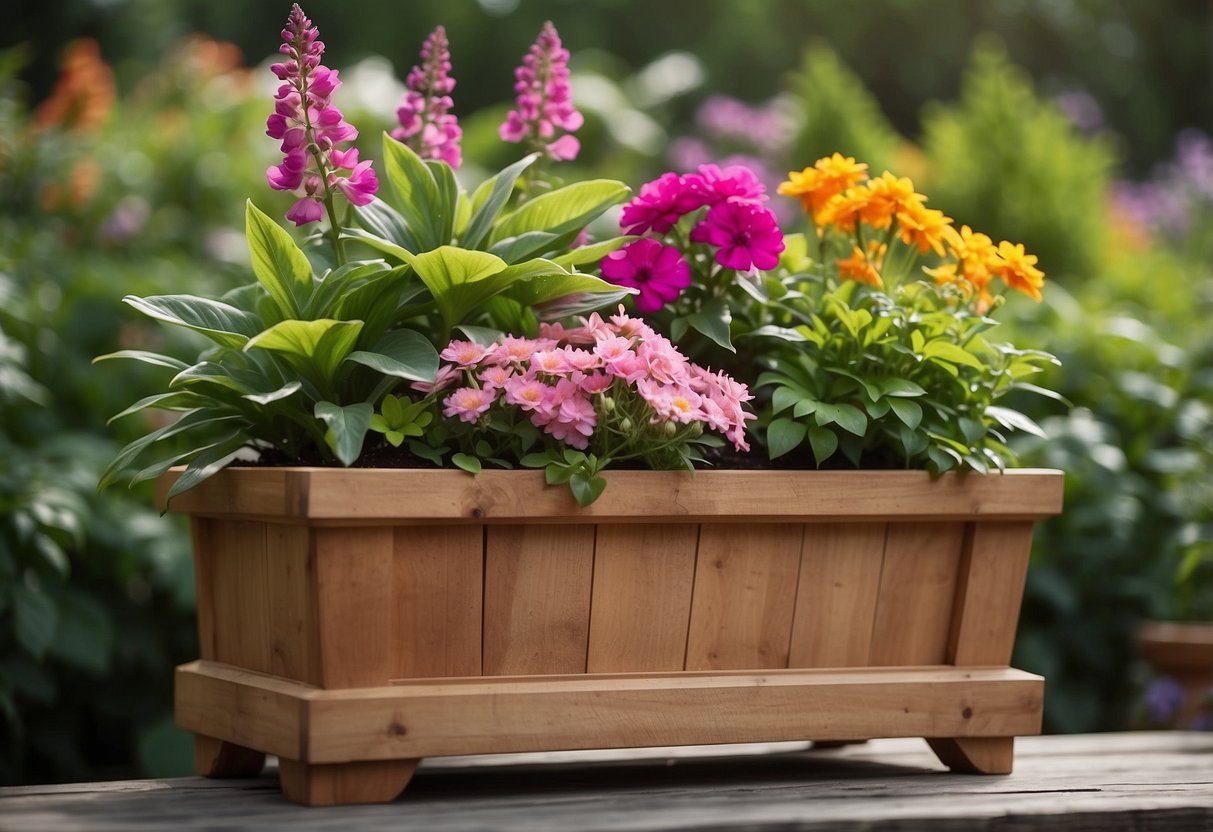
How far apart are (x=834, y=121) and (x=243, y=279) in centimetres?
404

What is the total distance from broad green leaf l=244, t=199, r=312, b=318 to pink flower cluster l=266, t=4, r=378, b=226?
0.11 ft

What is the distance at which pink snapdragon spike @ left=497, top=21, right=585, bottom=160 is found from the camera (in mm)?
1722

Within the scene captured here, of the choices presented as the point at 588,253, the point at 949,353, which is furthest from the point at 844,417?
the point at 588,253

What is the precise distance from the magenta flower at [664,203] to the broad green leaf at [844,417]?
33 centimetres

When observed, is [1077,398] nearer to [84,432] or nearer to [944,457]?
[944,457]

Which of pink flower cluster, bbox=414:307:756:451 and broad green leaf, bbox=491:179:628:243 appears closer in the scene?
pink flower cluster, bbox=414:307:756:451

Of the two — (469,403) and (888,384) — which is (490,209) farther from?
(888,384)

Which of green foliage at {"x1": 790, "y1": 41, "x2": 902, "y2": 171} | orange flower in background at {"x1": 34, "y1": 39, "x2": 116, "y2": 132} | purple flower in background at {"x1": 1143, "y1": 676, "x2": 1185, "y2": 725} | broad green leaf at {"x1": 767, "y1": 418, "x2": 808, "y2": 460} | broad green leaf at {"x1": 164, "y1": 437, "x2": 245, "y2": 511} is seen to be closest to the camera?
broad green leaf at {"x1": 164, "y1": 437, "x2": 245, "y2": 511}

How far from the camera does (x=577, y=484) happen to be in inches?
54.0

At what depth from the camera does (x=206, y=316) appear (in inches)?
57.6

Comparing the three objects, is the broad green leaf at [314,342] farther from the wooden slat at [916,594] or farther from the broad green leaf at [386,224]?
the wooden slat at [916,594]

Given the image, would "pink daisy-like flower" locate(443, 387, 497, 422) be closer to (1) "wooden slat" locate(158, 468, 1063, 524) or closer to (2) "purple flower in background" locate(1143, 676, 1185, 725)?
(1) "wooden slat" locate(158, 468, 1063, 524)

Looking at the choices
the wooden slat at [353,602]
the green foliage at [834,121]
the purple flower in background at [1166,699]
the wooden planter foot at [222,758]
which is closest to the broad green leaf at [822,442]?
the wooden slat at [353,602]

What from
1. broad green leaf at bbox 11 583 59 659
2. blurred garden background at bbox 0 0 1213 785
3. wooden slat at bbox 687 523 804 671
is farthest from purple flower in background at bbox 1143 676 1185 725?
broad green leaf at bbox 11 583 59 659
